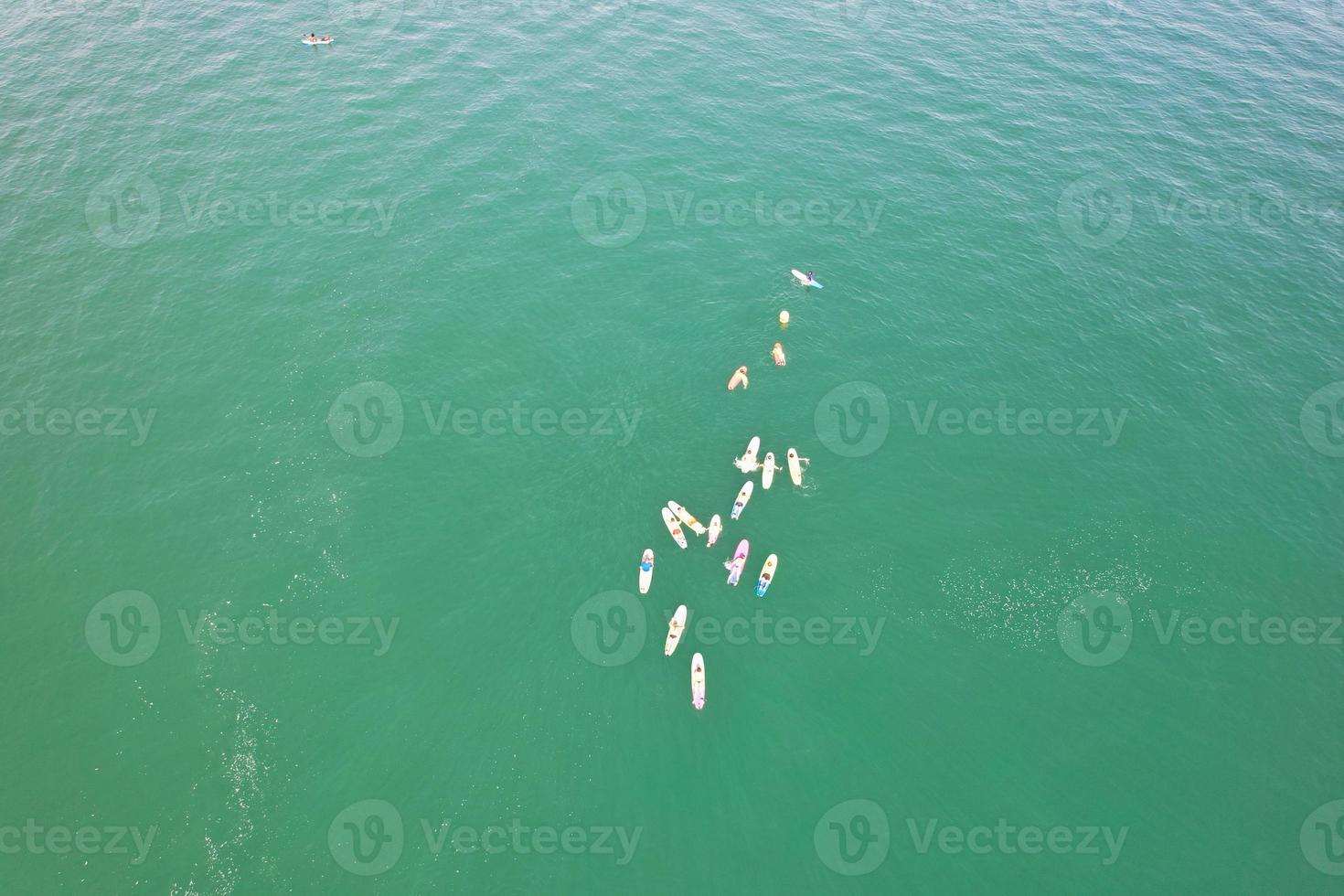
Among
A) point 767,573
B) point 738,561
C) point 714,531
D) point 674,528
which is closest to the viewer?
point 767,573

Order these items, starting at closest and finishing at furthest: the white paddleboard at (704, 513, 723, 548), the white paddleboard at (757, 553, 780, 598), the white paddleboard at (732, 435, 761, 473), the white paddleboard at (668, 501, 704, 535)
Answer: the white paddleboard at (757, 553, 780, 598)
the white paddleboard at (704, 513, 723, 548)
the white paddleboard at (668, 501, 704, 535)
the white paddleboard at (732, 435, 761, 473)

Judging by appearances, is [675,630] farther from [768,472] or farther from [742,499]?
[768,472]

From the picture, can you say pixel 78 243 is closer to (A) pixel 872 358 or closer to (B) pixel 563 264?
(B) pixel 563 264

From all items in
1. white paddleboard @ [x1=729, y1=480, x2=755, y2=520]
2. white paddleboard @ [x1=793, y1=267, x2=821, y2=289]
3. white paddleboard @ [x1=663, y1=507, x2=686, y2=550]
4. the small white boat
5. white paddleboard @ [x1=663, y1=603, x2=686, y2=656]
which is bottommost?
white paddleboard @ [x1=663, y1=603, x2=686, y2=656]

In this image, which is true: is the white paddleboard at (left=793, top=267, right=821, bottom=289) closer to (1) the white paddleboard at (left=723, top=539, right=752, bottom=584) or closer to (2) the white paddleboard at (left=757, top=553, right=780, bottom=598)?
(1) the white paddleboard at (left=723, top=539, right=752, bottom=584)

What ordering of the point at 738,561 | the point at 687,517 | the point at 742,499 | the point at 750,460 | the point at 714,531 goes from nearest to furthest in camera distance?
the point at 738,561, the point at 714,531, the point at 687,517, the point at 742,499, the point at 750,460

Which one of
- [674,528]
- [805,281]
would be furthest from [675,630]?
[805,281]

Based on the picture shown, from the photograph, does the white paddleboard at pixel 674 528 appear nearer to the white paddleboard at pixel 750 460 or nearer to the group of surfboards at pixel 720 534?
the group of surfboards at pixel 720 534

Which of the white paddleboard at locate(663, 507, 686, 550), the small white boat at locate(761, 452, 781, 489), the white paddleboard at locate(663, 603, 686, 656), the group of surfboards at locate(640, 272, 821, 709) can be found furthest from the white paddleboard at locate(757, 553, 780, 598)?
the small white boat at locate(761, 452, 781, 489)
